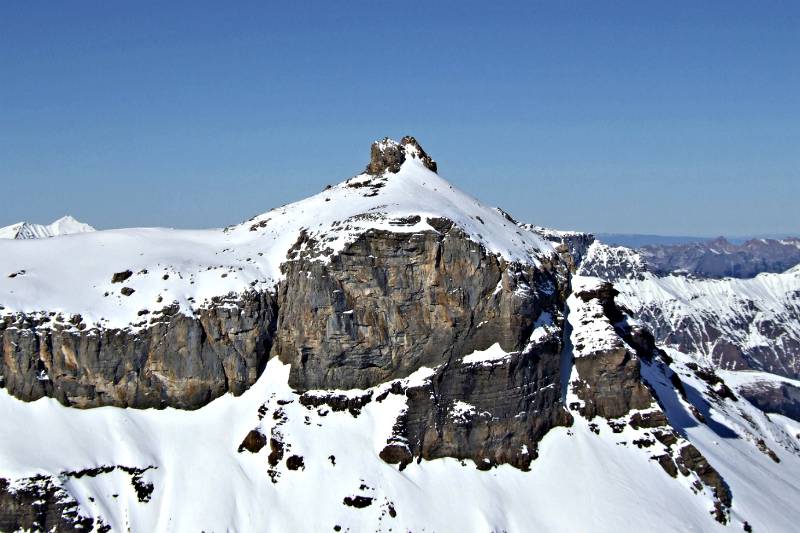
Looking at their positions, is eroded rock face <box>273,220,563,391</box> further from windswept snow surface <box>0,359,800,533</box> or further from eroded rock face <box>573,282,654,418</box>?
eroded rock face <box>573,282,654,418</box>

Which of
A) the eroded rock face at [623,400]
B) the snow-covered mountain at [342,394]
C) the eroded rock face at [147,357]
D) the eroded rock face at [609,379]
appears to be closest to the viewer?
the snow-covered mountain at [342,394]

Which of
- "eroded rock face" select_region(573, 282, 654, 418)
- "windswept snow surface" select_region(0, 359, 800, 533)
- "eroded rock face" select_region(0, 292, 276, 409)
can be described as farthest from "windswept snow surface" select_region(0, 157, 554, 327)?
"eroded rock face" select_region(573, 282, 654, 418)

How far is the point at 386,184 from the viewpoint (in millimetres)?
134250

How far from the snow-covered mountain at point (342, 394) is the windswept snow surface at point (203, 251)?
1.34 feet

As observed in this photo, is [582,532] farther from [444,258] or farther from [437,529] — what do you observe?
[444,258]

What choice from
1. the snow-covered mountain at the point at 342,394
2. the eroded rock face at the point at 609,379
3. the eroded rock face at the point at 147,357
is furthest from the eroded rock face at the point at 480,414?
the eroded rock face at the point at 147,357

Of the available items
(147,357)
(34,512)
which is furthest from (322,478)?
(34,512)

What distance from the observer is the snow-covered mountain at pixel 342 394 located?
103 m

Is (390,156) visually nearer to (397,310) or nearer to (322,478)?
(397,310)

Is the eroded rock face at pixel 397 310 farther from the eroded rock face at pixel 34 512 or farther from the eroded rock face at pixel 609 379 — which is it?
the eroded rock face at pixel 34 512

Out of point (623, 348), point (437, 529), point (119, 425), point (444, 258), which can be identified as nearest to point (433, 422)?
point (437, 529)

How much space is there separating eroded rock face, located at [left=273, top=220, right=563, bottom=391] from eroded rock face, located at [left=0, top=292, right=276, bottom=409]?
18.8 ft

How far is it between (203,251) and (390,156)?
119ft

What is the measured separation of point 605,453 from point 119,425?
6399cm
